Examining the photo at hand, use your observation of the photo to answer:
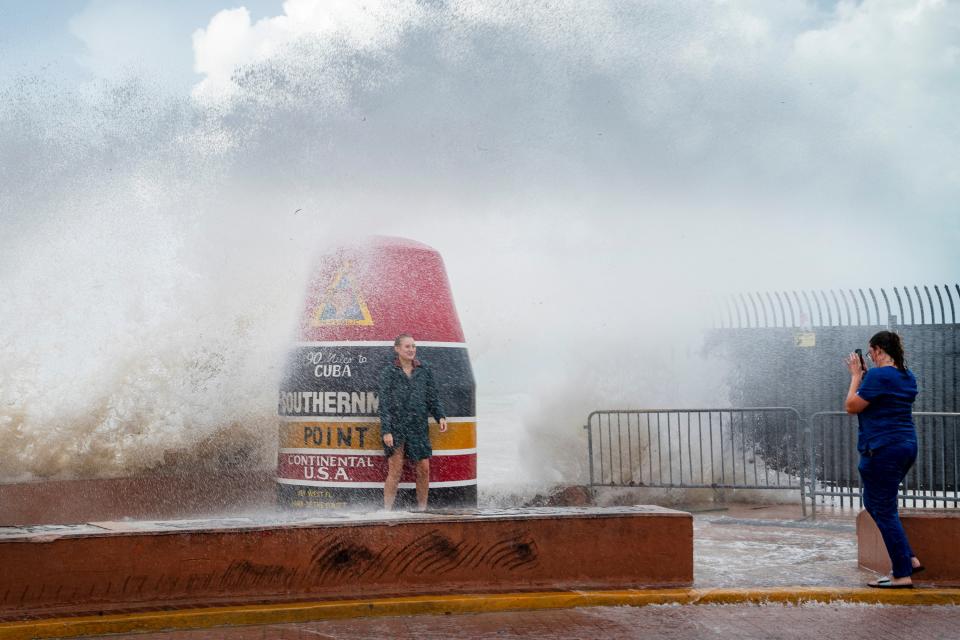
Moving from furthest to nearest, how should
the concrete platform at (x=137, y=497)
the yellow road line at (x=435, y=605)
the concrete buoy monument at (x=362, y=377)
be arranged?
1. the concrete platform at (x=137, y=497)
2. the concrete buoy monument at (x=362, y=377)
3. the yellow road line at (x=435, y=605)

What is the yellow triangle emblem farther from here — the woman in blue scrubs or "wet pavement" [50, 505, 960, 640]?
the woman in blue scrubs

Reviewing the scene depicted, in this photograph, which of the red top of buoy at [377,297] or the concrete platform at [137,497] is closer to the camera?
the red top of buoy at [377,297]

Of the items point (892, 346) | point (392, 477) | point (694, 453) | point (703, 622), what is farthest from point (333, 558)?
point (694, 453)

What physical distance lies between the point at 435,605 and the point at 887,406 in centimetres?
314

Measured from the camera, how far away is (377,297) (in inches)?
313

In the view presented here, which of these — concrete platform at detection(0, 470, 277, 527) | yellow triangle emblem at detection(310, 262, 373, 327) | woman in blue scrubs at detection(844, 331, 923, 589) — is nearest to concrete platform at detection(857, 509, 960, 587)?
woman in blue scrubs at detection(844, 331, 923, 589)

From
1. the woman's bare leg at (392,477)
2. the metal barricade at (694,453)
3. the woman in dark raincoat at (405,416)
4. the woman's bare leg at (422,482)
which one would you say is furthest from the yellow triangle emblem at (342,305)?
the metal barricade at (694,453)

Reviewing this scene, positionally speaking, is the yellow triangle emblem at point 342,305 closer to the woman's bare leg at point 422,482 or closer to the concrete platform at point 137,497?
the woman's bare leg at point 422,482

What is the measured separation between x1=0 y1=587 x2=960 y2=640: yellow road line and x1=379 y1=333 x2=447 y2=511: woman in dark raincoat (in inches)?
63.7

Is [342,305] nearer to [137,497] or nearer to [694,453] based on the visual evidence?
[137,497]

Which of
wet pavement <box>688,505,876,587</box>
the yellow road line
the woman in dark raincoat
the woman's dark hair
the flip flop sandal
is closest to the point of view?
the yellow road line

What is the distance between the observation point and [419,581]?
6.20 m

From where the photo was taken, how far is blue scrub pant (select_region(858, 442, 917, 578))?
6.59m

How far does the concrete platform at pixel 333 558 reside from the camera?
18.3 feet
